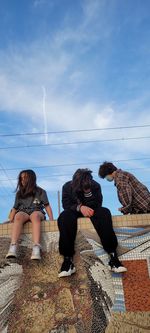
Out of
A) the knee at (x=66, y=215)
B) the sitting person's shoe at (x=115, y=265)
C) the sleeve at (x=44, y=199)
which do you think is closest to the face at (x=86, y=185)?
the knee at (x=66, y=215)

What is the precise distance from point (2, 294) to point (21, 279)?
0.23 meters

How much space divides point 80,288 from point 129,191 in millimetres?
1214

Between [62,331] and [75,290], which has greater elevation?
[75,290]

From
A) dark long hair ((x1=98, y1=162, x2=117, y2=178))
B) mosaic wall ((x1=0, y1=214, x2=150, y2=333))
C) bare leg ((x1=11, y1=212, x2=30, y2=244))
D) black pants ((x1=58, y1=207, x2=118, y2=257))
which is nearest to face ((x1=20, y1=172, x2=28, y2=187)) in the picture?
bare leg ((x1=11, y1=212, x2=30, y2=244))

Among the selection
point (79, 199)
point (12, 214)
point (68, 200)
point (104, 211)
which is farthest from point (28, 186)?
point (104, 211)

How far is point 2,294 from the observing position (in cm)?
332

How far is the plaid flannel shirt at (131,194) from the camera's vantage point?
3.82m

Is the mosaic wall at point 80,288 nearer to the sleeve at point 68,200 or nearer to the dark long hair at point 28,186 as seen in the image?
the sleeve at point 68,200

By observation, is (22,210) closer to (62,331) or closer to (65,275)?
(65,275)

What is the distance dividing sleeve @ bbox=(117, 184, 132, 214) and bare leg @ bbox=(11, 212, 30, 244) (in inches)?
43.4

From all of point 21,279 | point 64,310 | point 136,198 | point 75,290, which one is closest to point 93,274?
point 75,290

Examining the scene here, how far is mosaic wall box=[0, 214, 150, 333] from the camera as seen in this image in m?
3.12

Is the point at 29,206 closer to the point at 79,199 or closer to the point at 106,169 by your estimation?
the point at 79,199

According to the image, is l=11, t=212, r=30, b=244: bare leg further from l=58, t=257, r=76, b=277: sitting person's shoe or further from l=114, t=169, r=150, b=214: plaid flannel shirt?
l=114, t=169, r=150, b=214: plaid flannel shirt
